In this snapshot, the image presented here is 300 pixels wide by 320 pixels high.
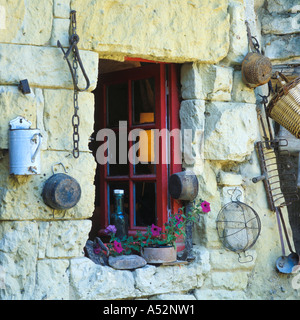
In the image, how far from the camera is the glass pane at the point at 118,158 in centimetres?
477

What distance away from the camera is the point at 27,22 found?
12.4ft

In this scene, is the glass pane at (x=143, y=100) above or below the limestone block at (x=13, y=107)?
above

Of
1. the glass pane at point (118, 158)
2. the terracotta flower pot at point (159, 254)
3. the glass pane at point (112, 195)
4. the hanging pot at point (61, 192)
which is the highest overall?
the glass pane at point (118, 158)

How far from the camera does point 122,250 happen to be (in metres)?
4.34

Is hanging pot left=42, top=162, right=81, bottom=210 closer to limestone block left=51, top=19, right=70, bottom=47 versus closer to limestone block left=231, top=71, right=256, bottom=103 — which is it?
limestone block left=51, top=19, right=70, bottom=47

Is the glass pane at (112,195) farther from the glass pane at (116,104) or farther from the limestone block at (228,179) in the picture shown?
the limestone block at (228,179)

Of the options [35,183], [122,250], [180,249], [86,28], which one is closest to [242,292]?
[180,249]

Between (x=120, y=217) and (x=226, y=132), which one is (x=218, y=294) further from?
(x=226, y=132)

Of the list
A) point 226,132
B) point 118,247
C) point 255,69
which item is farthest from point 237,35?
point 118,247

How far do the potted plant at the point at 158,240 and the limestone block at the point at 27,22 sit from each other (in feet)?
5.02

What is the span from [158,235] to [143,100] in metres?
1.09

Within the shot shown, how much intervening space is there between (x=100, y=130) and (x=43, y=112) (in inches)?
43.8

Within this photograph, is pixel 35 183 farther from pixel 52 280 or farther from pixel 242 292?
pixel 242 292

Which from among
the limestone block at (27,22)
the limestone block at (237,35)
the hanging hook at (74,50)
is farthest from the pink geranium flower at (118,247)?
the limestone block at (237,35)
